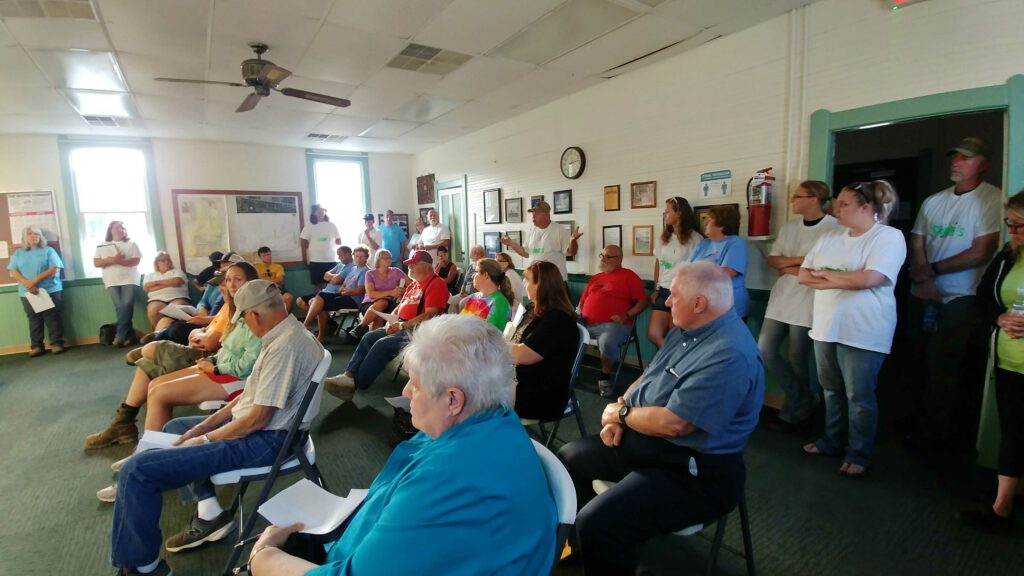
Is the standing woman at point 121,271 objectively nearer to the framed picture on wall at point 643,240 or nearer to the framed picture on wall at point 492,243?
A: the framed picture on wall at point 492,243

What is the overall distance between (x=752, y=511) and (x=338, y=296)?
17.1 ft

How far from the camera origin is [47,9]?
2.85m

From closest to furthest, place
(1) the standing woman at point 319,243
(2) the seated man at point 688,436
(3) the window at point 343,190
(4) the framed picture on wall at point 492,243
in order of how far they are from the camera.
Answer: (2) the seated man at point 688,436 → (4) the framed picture on wall at point 492,243 → (1) the standing woman at point 319,243 → (3) the window at point 343,190

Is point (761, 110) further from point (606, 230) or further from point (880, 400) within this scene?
point (880, 400)

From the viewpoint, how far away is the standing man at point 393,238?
310 inches

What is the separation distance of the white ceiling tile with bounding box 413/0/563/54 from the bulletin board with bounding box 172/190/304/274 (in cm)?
506

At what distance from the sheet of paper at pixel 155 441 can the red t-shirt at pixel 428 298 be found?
2266 mm

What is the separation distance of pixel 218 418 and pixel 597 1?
10.5ft

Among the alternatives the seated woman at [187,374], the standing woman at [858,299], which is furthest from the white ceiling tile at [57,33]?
the standing woman at [858,299]

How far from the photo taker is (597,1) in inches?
117

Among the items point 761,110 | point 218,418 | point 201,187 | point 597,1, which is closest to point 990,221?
point 761,110

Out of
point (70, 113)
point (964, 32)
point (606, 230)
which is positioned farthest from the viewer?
point (70, 113)

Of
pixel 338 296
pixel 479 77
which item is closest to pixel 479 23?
pixel 479 77

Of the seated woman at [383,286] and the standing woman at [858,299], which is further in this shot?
the seated woman at [383,286]
